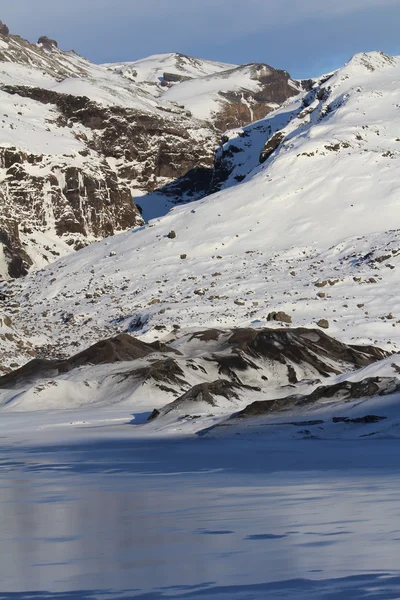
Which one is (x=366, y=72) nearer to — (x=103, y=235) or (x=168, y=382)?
(x=103, y=235)

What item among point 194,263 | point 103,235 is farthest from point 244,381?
point 103,235

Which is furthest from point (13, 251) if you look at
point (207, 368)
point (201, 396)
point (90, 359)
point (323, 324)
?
point (201, 396)

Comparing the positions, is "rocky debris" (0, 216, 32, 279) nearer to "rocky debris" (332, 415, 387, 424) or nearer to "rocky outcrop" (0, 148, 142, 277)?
"rocky outcrop" (0, 148, 142, 277)

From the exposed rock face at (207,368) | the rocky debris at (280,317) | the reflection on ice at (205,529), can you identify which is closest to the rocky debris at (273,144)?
the rocky debris at (280,317)

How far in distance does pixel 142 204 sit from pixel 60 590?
458 ft

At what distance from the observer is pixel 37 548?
9.21 m

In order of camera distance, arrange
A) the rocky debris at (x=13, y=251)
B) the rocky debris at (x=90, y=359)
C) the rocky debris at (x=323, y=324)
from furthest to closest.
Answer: the rocky debris at (x=13, y=251) → the rocky debris at (x=323, y=324) → the rocky debris at (x=90, y=359)

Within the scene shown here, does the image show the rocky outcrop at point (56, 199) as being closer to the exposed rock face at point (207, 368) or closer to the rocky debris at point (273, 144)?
the rocky debris at point (273, 144)

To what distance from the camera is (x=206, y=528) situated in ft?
33.2

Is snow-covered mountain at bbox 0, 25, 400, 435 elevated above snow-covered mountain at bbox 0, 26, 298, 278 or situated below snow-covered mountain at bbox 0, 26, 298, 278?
below


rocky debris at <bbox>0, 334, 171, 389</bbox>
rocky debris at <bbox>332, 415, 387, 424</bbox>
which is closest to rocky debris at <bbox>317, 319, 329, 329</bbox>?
rocky debris at <bbox>0, 334, 171, 389</bbox>

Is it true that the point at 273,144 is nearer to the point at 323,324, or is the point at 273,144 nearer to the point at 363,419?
the point at 323,324

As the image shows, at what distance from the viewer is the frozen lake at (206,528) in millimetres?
7176

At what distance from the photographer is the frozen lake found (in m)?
7.18
